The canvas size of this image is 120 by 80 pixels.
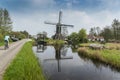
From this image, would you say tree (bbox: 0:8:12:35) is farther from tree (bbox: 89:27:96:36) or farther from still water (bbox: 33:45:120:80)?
tree (bbox: 89:27:96:36)

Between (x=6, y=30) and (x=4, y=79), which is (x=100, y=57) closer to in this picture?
(x=4, y=79)

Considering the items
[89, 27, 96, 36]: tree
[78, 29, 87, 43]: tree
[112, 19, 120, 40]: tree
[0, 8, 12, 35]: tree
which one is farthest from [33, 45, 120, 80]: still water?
[89, 27, 96, 36]: tree

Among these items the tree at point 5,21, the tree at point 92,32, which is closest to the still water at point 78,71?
the tree at point 5,21

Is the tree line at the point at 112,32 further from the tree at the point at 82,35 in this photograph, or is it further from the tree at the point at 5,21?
the tree at the point at 5,21

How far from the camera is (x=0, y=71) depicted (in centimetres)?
1052

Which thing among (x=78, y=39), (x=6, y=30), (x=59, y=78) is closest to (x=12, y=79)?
(x=59, y=78)

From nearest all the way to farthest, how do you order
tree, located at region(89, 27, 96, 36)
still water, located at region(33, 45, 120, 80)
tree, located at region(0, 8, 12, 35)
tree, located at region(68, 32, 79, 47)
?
still water, located at region(33, 45, 120, 80)
tree, located at region(0, 8, 12, 35)
tree, located at region(68, 32, 79, 47)
tree, located at region(89, 27, 96, 36)

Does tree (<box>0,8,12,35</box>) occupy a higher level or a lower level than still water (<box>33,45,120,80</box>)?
higher

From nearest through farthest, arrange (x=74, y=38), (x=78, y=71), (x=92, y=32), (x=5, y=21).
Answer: (x=78, y=71)
(x=5, y=21)
(x=74, y=38)
(x=92, y=32)

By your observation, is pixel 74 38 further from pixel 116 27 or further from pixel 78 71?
pixel 78 71

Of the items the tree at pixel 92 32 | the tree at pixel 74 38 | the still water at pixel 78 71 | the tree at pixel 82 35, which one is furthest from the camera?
the tree at pixel 92 32

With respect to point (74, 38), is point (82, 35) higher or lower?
higher

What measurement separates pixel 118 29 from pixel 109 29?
468 cm

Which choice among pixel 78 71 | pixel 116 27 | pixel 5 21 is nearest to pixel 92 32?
pixel 116 27
